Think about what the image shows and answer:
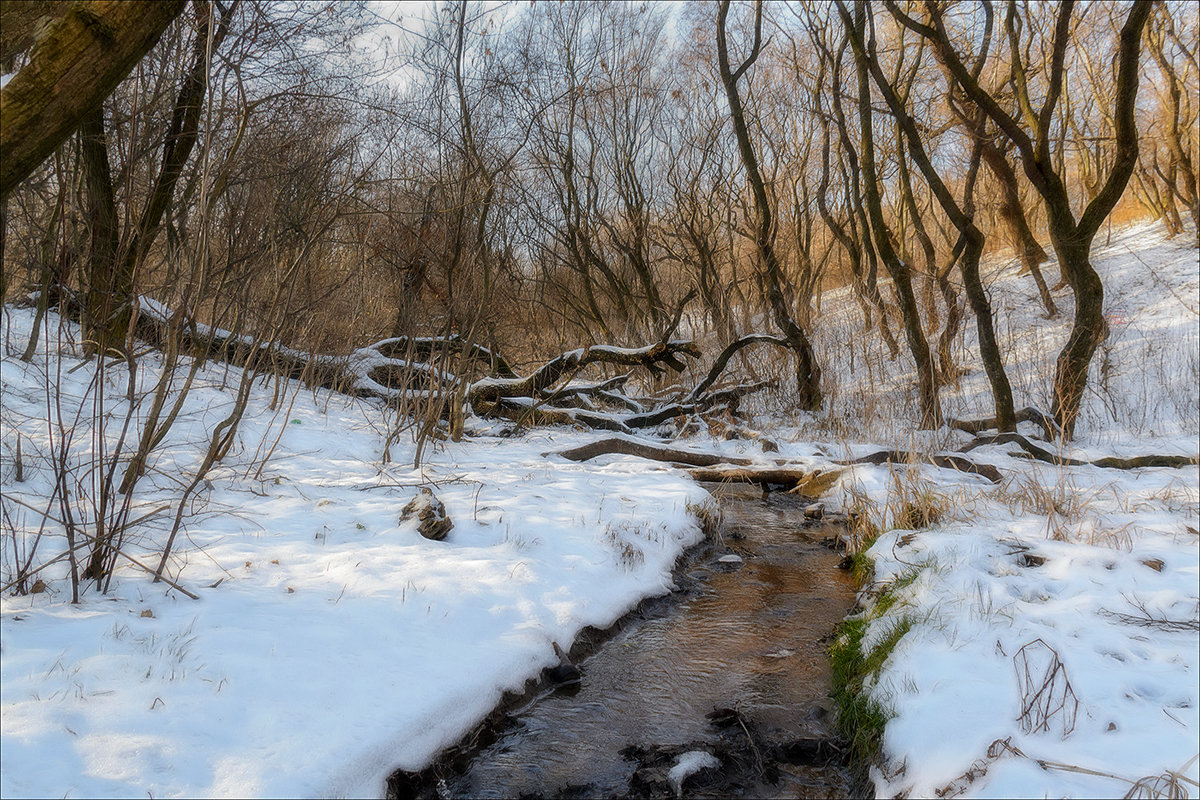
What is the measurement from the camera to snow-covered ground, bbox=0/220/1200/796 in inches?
85.4

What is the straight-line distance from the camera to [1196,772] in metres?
2.00

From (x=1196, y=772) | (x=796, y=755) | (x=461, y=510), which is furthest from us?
(x=461, y=510)

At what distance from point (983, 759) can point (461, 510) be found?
3271 mm

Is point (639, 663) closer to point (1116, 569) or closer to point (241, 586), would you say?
point (241, 586)

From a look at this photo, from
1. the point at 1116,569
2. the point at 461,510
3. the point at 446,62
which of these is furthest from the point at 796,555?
the point at 446,62

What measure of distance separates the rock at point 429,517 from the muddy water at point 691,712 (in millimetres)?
1088

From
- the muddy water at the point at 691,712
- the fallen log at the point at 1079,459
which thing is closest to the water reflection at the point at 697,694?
the muddy water at the point at 691,712

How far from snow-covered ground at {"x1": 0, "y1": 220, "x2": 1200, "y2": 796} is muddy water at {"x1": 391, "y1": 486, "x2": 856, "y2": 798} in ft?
0.59

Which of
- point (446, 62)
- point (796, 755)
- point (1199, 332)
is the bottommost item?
point (796, 755)

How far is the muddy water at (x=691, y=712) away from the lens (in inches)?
103

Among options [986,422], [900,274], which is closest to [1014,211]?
[900,274]

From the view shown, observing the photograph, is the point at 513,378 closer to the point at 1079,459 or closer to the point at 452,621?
the point at 452,621

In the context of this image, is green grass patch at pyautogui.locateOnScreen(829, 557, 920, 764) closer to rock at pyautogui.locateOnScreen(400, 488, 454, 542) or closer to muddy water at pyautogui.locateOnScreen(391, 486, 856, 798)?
muddy water at pyautogui.locateOnScreen(391, 486, 856, 798)

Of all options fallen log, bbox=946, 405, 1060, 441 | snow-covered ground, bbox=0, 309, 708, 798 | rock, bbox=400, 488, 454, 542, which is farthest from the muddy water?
fallen log, bbox=946, 405, 1060, 441
